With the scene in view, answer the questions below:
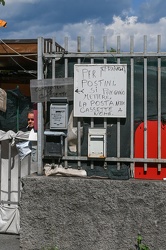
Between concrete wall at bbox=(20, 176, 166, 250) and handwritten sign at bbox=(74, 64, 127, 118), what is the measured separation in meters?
0.84

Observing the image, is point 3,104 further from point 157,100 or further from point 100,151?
point 157,100

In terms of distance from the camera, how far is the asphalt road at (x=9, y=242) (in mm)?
5539

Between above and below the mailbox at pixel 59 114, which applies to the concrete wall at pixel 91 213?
below

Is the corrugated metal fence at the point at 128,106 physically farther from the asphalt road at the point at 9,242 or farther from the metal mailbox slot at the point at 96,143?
the asphalt road at the point at 9,242

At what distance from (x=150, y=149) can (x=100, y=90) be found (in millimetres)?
942

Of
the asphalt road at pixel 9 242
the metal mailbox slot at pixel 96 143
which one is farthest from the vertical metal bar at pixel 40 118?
the asphalt road at pixel 9 242

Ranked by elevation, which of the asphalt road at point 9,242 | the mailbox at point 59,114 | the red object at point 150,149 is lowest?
the asphalt road at point 9,242

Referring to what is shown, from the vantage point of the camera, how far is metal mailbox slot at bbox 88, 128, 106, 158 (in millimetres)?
5113

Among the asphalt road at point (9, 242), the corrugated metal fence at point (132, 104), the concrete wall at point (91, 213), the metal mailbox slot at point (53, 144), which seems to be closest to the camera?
the concrete wall at point (91, 213)

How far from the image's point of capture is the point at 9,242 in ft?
19.0

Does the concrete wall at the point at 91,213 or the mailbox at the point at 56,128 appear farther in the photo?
the mailbox at the point at 56,128

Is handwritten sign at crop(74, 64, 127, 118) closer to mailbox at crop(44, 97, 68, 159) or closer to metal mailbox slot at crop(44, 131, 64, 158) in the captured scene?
mailbox at crop(44, 97, 68, 159)

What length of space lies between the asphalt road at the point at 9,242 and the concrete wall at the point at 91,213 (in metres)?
0.49

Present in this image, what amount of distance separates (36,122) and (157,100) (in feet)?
5.14
